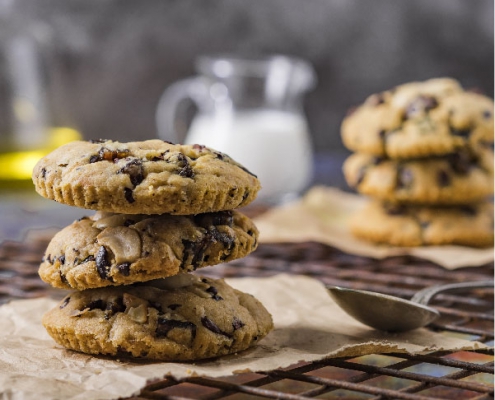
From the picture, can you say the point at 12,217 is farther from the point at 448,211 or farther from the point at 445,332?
the point at 445,332

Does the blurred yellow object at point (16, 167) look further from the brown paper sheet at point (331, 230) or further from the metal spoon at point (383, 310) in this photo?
the metal spoon at point (383, 310)

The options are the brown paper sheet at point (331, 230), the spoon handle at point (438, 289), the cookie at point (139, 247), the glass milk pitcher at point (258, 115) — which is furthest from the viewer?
the glass milk pitcher at point (258, 115)

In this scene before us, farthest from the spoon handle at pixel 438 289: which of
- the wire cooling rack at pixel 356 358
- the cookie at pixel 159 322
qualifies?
the cookie at pixel 159 322

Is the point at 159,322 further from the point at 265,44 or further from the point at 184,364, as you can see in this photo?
the point at 265,44

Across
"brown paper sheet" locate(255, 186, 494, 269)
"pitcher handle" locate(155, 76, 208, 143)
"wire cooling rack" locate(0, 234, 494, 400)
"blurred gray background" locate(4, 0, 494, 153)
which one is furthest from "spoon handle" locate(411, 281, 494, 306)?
"blurred gray background" locate(4, 0, 494, 153)

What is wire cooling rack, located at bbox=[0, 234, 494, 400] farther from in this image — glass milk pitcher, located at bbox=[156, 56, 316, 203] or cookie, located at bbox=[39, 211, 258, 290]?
glass milk pitcher, located at bbox=[156, 56, 316, 203]

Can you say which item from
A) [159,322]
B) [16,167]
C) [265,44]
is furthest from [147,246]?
[265,44]

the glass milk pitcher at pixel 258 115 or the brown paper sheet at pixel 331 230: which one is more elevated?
the glass milk pitcher at pixel 258 115
